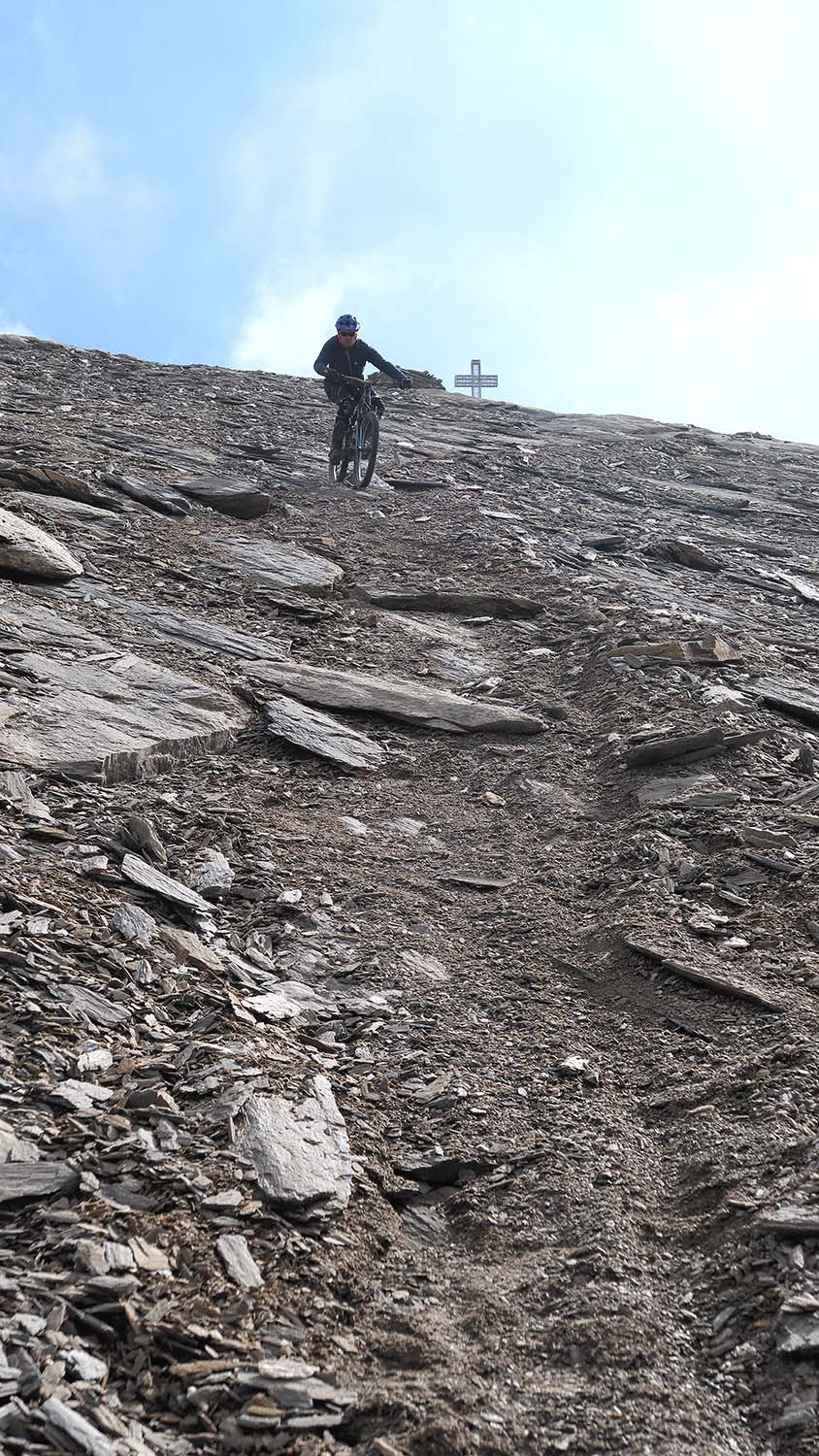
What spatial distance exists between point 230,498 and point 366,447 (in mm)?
2919

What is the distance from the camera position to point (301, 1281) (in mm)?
3357

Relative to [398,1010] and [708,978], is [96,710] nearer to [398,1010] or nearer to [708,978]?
[398,1010]

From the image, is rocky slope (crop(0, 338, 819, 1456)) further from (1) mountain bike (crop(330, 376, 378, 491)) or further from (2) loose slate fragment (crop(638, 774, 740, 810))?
(1) mountain bike (crop(330, 376, 378, 491))

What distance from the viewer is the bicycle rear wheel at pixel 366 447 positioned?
51.3ft

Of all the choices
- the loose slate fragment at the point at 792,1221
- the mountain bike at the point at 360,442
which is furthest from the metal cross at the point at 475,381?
the loose slate fragment at the point at 792,1221

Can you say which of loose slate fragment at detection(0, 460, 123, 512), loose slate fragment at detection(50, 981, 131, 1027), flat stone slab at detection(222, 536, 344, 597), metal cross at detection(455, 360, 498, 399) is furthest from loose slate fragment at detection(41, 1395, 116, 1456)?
metal cross at detection(455, 360, 498, 399)

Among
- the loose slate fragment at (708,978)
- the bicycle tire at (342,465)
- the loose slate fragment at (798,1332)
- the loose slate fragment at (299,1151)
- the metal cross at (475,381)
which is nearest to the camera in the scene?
the loose slate fragment at (798,1332)

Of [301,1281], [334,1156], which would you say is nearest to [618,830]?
[334,1156]

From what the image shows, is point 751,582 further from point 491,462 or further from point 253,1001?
point 253,1001

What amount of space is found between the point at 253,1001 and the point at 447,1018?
0.98 m

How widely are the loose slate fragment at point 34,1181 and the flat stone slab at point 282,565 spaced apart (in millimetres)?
8539

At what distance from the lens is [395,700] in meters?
9.03

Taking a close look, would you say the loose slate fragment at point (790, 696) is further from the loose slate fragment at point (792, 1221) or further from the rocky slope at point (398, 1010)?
the loose slate fragment at point (792, 1221)

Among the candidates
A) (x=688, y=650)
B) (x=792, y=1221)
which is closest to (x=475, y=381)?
(x=688, y=650)
